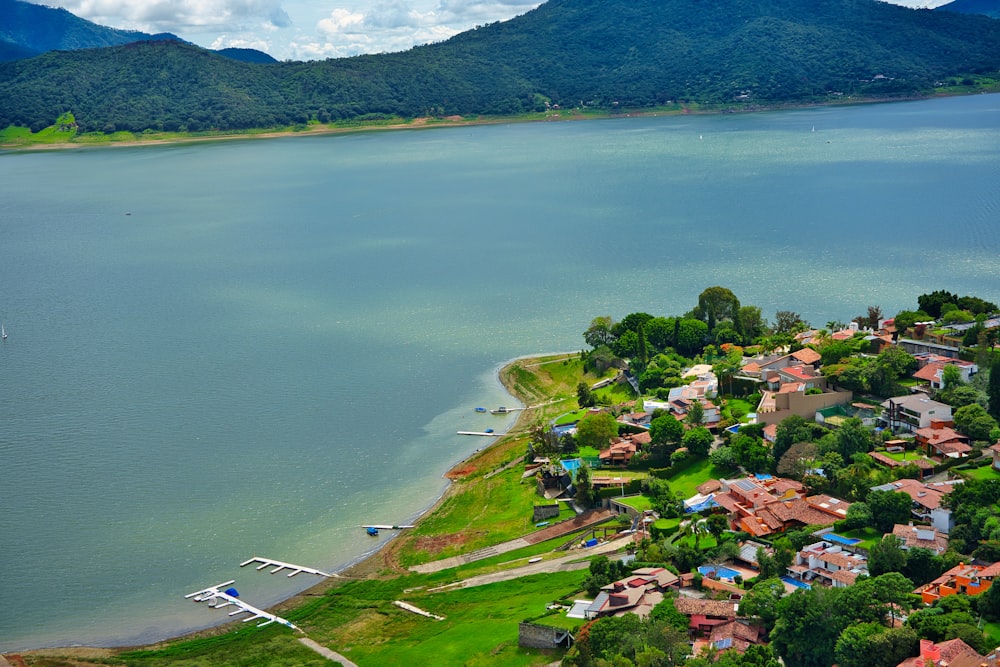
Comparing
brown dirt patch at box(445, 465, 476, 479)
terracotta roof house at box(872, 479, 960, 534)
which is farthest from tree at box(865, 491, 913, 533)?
brown dirt patch at box(445, 465, 476, 479)

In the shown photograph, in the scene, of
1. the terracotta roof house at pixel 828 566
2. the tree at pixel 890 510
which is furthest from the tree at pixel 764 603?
the tree at pixel 890 510

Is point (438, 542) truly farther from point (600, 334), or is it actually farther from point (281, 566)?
point (600, 334)

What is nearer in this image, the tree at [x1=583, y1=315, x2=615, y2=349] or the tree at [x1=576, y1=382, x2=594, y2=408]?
the tree at [x1=576, y1=382, x2=594, y2=408]

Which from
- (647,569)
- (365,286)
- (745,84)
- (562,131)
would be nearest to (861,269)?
(365,286)

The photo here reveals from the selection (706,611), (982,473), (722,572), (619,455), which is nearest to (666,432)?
(619,455)

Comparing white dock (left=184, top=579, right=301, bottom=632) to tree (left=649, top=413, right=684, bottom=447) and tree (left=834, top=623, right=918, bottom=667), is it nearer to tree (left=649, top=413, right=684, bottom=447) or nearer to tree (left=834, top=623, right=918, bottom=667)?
tree (left=649, top=413, right=684, bottom=447)

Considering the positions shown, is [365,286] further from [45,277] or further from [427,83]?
[427,83]
